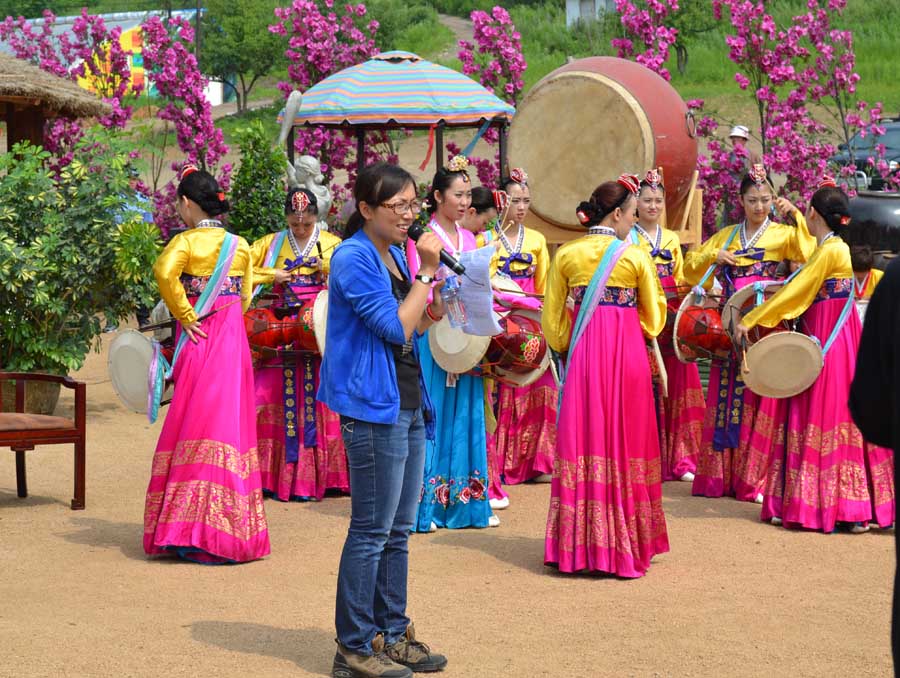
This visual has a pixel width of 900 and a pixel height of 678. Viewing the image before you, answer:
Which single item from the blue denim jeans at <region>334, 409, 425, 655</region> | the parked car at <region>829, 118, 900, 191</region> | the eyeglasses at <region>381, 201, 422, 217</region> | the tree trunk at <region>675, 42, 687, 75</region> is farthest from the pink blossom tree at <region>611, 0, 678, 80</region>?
the tree trunk at <region>675, 42, 687, 75</region>

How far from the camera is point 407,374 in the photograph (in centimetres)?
457

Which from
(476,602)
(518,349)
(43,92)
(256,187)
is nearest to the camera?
(476,602)

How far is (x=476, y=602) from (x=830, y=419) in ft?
7.81

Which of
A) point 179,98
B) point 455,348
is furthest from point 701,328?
point 179,98

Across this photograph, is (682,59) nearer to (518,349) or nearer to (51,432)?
(518,349)

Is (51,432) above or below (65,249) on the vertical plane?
below

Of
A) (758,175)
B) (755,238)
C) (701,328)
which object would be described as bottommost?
(701,328)

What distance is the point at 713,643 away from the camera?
5059mm

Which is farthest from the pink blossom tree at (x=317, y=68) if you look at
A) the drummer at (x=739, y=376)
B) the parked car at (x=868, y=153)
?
the drummer at (x=739, y=376)

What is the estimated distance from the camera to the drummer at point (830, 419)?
6949 mm

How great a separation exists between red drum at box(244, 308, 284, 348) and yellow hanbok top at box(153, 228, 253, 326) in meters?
1.14

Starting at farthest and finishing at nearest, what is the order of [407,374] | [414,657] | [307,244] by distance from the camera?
1. [307,244]
2. [414,657]
3. [407,374]

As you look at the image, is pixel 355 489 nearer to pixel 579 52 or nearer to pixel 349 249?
pixel 349 249

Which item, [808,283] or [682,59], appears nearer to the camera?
[808,283]
